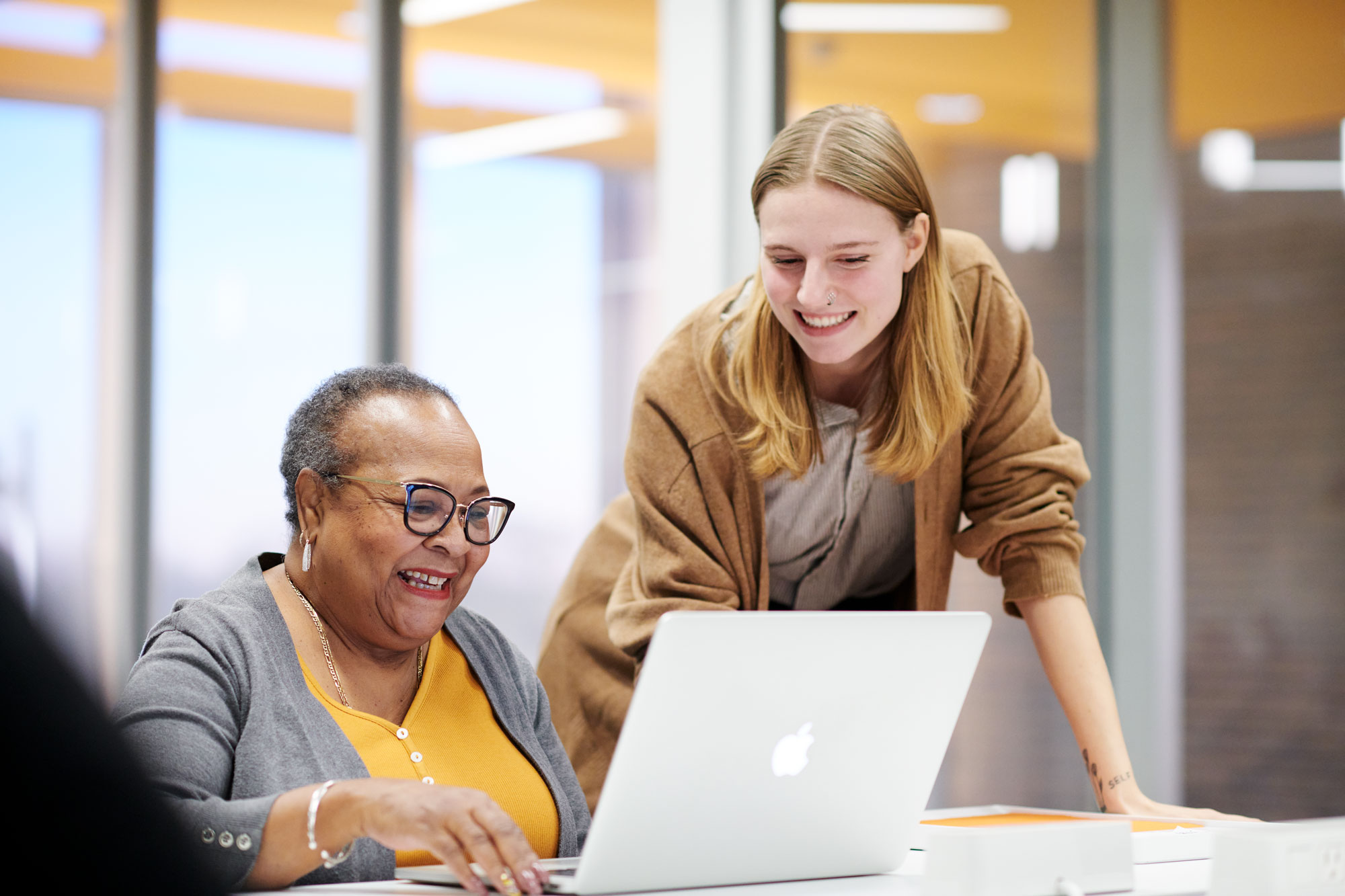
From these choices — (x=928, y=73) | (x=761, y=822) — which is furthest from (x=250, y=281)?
(x=761, y=822)

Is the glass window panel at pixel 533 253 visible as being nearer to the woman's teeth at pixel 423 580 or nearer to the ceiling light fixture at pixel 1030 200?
the ceiling light fixture at pixel 1030 200

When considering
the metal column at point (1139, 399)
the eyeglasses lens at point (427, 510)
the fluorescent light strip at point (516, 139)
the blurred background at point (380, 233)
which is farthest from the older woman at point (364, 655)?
the fluorescent light strip at point (516, 139)

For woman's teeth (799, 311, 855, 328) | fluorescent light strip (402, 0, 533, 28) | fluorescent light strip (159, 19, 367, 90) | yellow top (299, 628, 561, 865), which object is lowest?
yellow top (299, 628, 561, 865)

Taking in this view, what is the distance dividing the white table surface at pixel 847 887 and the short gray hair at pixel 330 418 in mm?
504

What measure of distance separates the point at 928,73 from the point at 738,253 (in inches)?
30.0

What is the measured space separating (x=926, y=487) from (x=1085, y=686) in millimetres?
361

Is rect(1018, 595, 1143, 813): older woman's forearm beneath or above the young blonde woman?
beneath

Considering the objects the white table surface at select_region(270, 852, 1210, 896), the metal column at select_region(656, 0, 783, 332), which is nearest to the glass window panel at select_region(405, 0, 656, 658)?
→ the metal column at select_region(656, 0, 783, 332)

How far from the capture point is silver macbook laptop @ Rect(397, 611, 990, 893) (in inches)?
43.8

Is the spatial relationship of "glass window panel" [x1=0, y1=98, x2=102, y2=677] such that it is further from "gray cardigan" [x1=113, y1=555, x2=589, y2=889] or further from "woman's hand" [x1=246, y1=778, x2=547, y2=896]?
"woman's hand" [x1=246, y1=778, x2=547, y2=896]

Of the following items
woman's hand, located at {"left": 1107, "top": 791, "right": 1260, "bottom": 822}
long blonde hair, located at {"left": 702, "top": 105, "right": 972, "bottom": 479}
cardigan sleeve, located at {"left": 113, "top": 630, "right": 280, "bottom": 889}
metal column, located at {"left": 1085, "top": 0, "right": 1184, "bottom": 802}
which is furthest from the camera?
metal column, located at {"left": 1085, "top": 0, "right": 1184, "bottom": 802}

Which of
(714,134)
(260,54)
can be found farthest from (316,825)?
(260,54)

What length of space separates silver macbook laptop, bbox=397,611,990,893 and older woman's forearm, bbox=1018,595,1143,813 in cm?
62

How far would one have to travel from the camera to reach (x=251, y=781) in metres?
1.38
